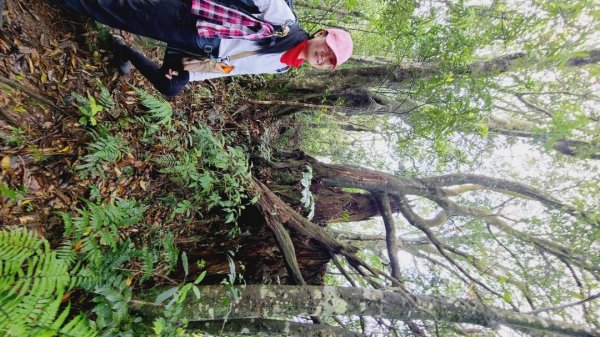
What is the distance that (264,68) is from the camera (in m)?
3.32

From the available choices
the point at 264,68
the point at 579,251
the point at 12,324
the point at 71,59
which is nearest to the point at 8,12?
the point at 71,59

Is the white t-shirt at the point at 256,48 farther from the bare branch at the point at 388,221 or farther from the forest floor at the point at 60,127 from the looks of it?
the bare branch at the point at 388,221

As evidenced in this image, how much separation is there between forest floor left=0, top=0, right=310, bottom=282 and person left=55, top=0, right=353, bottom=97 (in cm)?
45

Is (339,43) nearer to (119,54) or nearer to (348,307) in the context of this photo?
(119,54)

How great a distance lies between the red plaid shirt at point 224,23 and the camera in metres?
2.64

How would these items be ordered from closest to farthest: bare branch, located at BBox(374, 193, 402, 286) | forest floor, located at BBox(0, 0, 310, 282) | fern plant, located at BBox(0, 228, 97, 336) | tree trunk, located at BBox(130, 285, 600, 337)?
fern plant, located at BBox(0, 228, 97, 336) → forest floor, located at BBox(0, 0, 310, 282) → tree trunk, located at BBox(130, 285, 600, 337) → bare branch, located at BBox(374, 193, 402, 286)

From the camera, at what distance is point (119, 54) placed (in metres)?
3.53

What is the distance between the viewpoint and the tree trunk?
3654 millimetres

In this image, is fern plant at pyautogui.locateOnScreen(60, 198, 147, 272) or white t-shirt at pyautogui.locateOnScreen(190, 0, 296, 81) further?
fern plant at pyautogui.locateOnScreen(60, 198, 147, 272)

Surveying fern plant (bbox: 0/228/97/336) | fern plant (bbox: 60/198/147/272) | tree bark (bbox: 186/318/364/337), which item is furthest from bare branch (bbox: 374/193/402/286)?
fern plant (bbox: 0/228/97/336)

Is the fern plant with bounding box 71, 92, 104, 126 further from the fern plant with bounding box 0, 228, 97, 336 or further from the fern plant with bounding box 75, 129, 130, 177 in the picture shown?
the fern plant with bounding box 0, 228, 97, 336

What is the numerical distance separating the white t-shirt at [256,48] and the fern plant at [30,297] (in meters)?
1.84

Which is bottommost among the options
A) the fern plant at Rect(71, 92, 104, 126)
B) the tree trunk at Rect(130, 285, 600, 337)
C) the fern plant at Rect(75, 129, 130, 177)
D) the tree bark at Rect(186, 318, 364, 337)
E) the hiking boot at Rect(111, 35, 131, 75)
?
the tree bark at Rect(186, 318, 364, 337)

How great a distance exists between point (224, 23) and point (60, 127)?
164 cm
